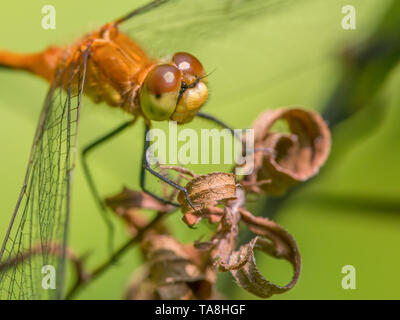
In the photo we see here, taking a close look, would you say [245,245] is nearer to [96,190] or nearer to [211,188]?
[211,188]

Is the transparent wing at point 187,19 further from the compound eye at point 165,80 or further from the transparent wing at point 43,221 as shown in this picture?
the transparent wing at point 43,221

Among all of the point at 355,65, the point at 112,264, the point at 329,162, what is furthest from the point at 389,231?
the point at 112,264

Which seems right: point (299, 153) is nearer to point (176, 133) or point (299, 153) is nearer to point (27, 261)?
point (176, 133)
